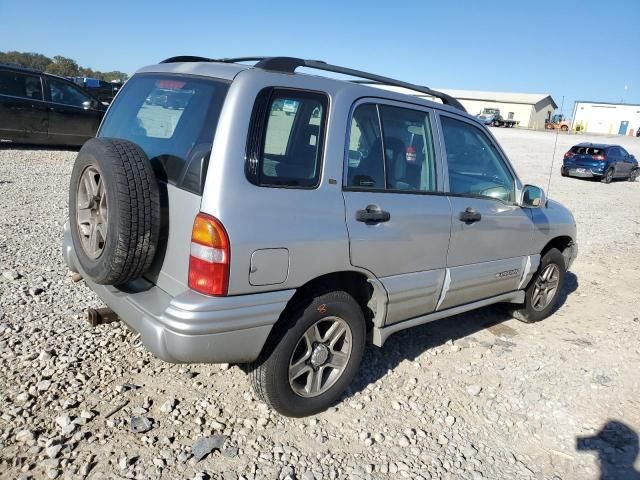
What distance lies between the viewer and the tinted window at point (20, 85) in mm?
10672

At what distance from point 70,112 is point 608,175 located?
1908cm

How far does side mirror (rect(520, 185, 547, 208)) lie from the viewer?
407 centimetres

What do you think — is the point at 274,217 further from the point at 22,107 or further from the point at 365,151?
the point at 22,107

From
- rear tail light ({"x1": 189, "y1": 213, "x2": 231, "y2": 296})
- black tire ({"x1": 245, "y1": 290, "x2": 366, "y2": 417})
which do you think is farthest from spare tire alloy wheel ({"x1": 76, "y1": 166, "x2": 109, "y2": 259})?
black tire ({"x1": 245, "y1": 290, "x2": 366, "y2": 417})

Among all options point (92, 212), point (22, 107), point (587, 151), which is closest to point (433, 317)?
point (92, 212)

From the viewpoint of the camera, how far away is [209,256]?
2.44 m

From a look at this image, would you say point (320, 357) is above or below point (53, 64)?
below

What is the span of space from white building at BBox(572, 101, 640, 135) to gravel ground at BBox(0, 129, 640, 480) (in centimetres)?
7364

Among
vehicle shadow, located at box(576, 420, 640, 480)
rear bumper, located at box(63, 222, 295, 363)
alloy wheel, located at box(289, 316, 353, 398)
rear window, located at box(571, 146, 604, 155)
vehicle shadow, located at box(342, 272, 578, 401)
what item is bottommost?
vehicle shadow, located at box(576, 420, 640, 480)

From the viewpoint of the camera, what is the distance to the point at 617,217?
12.0 meters

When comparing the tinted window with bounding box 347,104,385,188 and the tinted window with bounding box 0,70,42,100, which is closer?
the tinted window with bounding box 347,104,385,188

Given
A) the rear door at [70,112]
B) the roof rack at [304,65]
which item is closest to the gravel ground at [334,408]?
the roof rack at [304,65]

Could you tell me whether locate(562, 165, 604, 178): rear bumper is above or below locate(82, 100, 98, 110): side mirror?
below

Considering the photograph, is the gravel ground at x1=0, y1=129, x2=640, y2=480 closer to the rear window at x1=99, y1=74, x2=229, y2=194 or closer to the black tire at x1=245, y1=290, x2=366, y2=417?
the black tire at x1=245, y1=290, x2=366, y2=417
